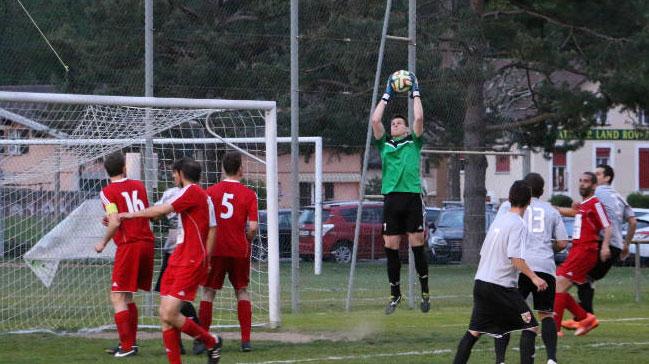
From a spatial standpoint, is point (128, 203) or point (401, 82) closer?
Result: point (128, 203)

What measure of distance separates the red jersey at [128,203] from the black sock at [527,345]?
3.96 meters

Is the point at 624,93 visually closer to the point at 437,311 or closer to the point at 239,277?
the point at 437,311

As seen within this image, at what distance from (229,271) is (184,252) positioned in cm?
233

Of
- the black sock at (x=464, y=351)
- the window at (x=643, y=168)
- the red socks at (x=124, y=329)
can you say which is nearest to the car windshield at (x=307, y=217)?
the red socks at (x=124, y=329)

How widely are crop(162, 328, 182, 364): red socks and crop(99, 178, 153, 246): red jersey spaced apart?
5.93 feet

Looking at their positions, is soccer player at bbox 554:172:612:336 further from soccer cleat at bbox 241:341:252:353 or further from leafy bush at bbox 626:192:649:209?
leafy bush at bbox 626:192:649:209

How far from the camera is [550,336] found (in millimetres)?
11070

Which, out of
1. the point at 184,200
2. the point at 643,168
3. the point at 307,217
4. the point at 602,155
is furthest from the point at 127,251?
the point at 643,168

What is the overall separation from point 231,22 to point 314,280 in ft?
18.2

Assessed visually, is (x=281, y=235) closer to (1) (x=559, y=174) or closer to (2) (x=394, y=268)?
(2) (x=394, y=268)

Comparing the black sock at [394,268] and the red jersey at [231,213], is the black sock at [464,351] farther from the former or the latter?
the black sock at [394,268]

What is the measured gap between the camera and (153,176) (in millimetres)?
16578

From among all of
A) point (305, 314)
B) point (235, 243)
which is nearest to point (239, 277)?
point (235, 243)

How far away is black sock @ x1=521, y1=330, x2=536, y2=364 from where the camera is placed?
10.2 metres
